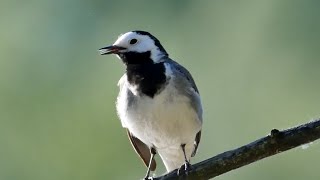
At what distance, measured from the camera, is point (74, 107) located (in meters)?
26.4

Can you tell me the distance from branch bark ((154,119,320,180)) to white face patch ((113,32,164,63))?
75.2 inches

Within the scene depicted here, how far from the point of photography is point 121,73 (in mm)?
23219

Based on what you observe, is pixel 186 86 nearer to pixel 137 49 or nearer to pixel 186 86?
pixel 186 86

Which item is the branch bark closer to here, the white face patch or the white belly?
the white belly

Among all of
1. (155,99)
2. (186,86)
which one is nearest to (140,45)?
(186,86)

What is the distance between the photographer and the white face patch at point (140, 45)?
29.1 feet

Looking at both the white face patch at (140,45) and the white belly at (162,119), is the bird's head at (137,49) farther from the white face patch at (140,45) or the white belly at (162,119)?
the white belly at (162,119)

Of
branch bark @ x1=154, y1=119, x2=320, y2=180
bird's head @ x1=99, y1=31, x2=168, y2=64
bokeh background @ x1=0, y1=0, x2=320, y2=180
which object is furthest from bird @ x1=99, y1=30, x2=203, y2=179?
bokeh background @ x1=0, y1=0, x2=320, y2=180

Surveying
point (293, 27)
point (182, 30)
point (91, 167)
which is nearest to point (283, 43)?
point (293, 27)

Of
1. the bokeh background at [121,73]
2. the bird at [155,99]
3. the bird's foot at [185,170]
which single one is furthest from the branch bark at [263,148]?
the bokeh background at [121,73]

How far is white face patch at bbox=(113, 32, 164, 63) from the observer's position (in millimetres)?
8883

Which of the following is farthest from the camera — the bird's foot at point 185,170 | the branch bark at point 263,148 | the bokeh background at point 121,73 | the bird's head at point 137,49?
the bokeh background at point 121,73

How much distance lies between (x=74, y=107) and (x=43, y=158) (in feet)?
10.4

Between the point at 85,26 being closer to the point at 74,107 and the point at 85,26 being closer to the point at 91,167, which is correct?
the point at 74,107
